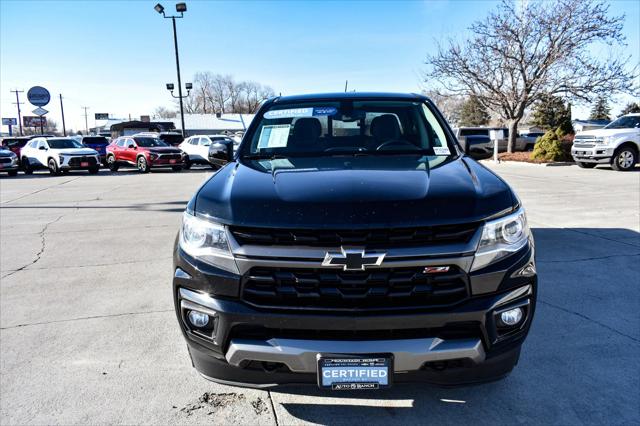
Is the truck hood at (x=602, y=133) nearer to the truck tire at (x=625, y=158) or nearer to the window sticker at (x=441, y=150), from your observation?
the truck tire at (x=625, y=158)

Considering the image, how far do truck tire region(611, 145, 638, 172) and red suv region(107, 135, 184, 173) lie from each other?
60.2ft

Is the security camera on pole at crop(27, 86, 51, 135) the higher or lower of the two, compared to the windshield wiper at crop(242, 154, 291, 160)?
higher

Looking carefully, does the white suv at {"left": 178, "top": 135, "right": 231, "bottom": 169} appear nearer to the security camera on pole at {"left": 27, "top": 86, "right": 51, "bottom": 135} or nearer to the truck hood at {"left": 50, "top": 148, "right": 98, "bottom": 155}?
the truck hood at {"left": 50, "top": 148, "right": 98, "bottom": 155}

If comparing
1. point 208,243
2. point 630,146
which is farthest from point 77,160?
point 630,146

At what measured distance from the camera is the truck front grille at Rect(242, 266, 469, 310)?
2.14 m

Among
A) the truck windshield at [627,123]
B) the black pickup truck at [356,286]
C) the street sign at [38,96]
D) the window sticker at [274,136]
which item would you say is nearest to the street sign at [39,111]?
the street sign at [38,96]

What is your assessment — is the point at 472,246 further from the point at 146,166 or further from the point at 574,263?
the point at 146,166

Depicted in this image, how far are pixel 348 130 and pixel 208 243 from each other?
5.97ft

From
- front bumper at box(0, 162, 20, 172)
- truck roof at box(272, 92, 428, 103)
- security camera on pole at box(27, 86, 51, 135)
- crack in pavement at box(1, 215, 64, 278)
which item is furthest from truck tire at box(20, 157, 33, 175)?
truck roof at box(272, 92, 428, 103)

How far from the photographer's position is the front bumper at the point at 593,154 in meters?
15.6

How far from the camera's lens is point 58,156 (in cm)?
2092

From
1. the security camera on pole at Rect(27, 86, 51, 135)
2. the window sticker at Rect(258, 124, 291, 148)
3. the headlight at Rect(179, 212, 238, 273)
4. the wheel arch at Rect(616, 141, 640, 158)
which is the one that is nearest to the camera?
the headlight at Rect(179, 212, 238, 273)

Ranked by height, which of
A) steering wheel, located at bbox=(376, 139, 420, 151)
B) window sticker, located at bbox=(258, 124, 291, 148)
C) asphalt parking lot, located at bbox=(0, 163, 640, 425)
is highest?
window sticker, located at bbox=(258, 124, 291, 148)

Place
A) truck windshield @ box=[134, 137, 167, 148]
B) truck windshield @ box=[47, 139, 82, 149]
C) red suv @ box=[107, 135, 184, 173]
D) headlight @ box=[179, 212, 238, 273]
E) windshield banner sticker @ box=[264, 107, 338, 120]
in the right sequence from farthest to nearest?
truck windshield @ box=[134, 137, 167, 148]
red suv @ box=[107, 135, 184, 173]
truck windshield @ box=[47, 139, 82, 149]
windshield banner sticker @ box=[264, 107, 338, 120]
headlight @ box=[179, 212, 238, 273]
